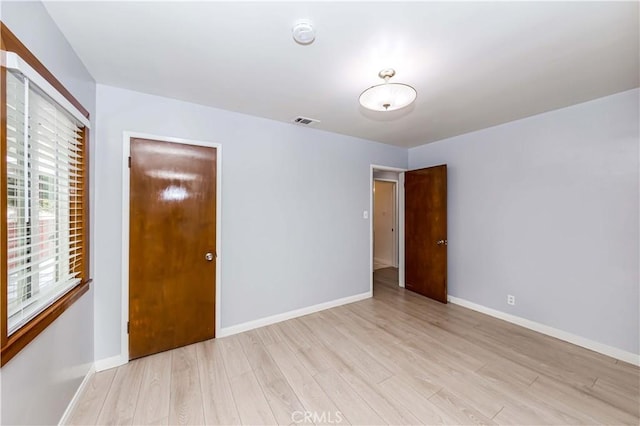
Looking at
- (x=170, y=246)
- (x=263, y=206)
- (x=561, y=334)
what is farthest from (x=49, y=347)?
(x=561, y=334)

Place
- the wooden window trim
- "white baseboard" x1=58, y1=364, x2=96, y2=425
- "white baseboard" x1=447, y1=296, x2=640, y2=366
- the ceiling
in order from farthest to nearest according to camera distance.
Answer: "white baseboard" x1=447, y1=296, x2=640, y2=366 → "white baseboard" x1=58, y1=364, x2=96, y2=425 → the ceiling → the wooden window trim

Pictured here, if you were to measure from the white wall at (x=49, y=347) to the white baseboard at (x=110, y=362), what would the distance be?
11cm

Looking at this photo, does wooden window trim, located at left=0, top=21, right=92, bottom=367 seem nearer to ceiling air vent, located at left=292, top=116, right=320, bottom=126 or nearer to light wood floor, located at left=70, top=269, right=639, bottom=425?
light wood floor, located at left=70, top=269, right=639, bottom=425

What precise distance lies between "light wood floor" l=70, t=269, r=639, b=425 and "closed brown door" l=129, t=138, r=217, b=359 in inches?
9.4

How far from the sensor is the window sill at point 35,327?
1.05m

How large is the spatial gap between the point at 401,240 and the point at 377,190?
8.10 ft

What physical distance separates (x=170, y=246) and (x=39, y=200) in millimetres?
A: 1078

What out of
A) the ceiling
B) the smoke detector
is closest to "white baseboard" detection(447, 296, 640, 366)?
the ceiling

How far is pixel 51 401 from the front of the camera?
1.43 meters

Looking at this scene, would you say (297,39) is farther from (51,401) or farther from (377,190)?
(377,190)

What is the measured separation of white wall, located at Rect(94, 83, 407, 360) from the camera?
2178mm

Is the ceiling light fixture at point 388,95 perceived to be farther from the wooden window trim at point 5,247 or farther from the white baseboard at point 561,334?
the white baseboard at point 561,334

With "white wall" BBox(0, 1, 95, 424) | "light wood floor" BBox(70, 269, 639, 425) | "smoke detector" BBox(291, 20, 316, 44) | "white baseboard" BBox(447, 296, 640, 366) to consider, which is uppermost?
"smoke detector" BBox(291, 20, 316, 44)

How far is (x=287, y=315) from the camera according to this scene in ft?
10.2
